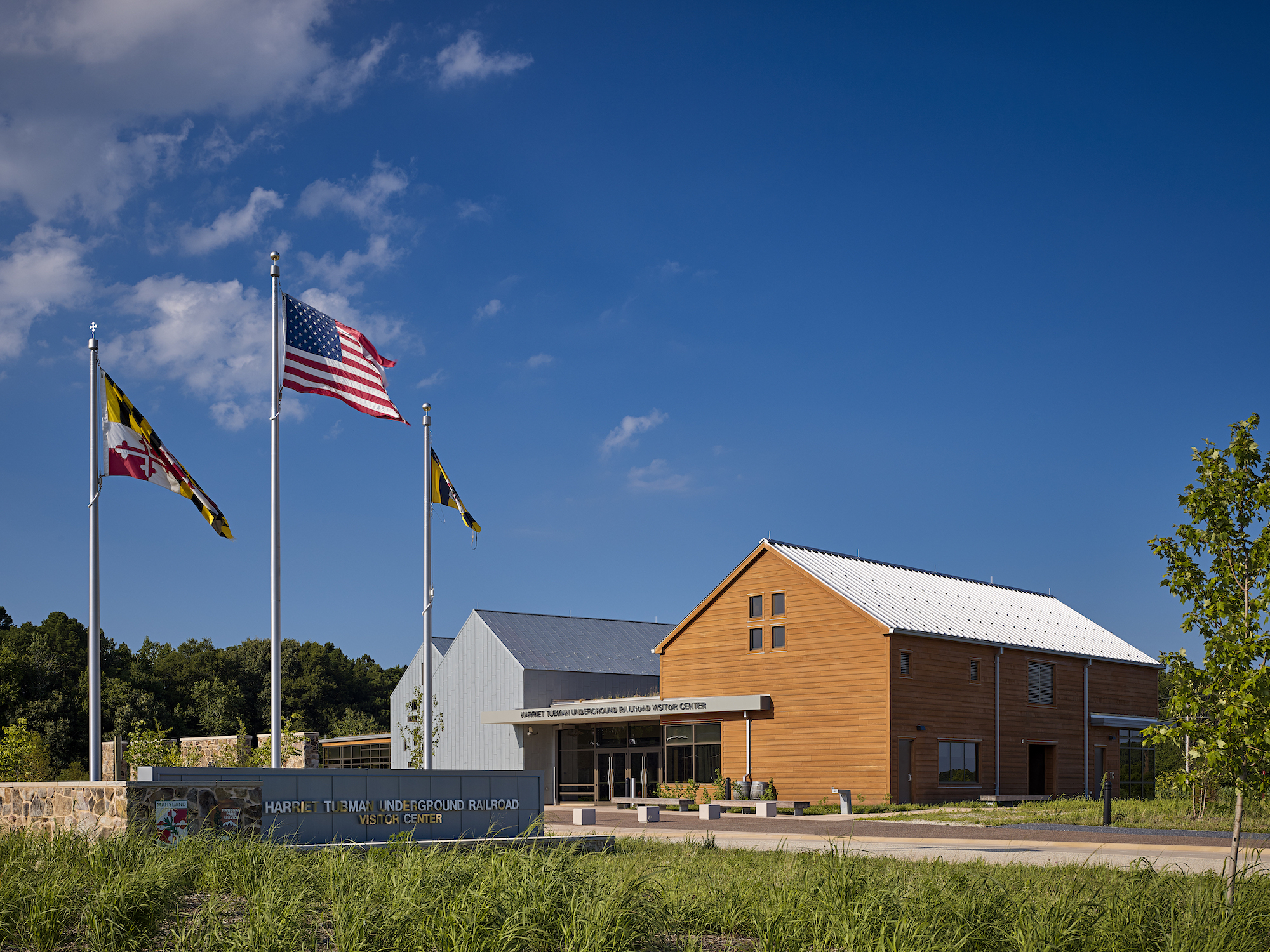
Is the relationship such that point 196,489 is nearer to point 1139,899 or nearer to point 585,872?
point 585,872

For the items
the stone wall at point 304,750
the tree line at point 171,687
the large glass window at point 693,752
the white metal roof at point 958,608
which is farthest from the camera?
the tree line at point 171,687

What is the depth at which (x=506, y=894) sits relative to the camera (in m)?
9.79

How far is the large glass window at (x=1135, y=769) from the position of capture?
48969mm

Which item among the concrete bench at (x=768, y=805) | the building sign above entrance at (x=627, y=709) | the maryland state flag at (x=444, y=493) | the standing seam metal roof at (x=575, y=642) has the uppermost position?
the maryland state flag at (x=444, y=493)

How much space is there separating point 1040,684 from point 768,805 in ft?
51.9

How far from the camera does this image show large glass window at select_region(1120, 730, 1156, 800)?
49.0 meters

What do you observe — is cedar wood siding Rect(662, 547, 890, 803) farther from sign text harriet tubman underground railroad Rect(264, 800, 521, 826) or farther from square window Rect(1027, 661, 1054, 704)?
sign text harriet tubman underground railroad Rect(264, 800, 521, 826)

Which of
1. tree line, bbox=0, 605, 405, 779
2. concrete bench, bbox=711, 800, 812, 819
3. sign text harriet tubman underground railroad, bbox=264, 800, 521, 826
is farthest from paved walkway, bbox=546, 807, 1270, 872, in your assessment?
tree line, bbox=0, 605, 405, 779

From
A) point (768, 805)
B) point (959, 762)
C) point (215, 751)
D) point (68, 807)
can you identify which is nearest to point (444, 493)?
point (68, 807)

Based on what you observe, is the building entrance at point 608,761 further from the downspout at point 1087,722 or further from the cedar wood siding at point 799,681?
the downspout at point 1087,722

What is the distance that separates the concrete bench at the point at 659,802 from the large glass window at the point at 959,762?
8810 millimetres

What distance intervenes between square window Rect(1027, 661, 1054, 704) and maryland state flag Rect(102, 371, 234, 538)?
33.5 metres

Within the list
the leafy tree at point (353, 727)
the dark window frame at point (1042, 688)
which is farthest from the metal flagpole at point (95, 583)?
the leafy tree at point (353, 727)

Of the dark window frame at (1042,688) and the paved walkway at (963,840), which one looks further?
the dark window frame at (1042,688)
